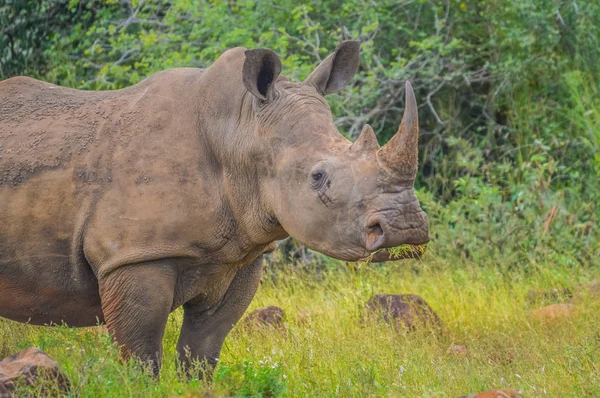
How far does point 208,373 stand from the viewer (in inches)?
233

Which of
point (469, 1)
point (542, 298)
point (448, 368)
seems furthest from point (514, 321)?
point (469, 1)

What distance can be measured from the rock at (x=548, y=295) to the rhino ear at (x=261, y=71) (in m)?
3.72

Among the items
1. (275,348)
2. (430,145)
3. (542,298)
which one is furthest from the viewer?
(430,145)

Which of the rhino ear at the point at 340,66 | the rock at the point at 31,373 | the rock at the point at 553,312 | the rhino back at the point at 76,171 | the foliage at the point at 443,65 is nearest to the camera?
the rock at the point at 31,373

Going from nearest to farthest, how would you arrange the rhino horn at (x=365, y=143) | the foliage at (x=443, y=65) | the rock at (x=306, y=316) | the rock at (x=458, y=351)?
the rhino horn at (x=365, y=143) → the rock at (x=458, y=351) → the rock at (x=306, y=316) → the foliage at (x=443, y=65)

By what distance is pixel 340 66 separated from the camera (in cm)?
604

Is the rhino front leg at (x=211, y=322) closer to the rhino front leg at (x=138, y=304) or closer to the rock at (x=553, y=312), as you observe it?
the rhino front leg at (x=138, y=304)

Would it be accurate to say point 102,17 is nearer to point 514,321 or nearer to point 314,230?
point 514,321

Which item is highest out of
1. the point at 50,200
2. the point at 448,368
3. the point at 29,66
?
the point at 50,200

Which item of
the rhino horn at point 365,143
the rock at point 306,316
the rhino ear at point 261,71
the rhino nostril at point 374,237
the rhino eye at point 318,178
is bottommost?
the rock at point 306,316

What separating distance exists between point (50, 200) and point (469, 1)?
741 cm

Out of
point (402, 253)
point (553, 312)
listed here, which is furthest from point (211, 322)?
point (553, 312)

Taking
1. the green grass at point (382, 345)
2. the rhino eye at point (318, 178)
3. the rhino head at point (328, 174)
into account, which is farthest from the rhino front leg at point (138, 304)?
the rhino eye at point (318, 178)

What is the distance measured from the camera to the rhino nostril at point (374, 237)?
196 inches
